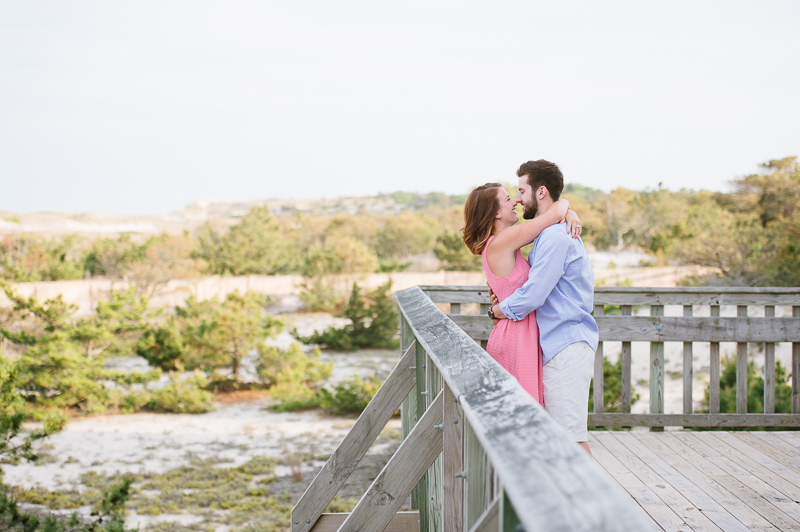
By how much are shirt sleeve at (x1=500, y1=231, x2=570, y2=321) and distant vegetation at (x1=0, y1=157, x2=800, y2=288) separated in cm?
1247

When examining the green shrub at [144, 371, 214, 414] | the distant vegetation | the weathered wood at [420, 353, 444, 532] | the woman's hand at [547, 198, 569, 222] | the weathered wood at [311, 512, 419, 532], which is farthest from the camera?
the distant vegetation

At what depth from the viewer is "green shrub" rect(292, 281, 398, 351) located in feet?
60.6

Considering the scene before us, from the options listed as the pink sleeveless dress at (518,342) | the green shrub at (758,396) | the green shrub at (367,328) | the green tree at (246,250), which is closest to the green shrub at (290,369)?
the green shrub at (367,328)

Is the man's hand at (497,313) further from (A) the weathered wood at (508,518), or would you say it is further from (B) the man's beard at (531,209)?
(A) the weathered wood at (508,518)

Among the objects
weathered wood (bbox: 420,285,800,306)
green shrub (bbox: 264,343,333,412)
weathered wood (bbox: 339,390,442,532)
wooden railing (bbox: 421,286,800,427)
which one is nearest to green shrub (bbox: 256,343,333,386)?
green shrub (bbox: 264,343,333,412)

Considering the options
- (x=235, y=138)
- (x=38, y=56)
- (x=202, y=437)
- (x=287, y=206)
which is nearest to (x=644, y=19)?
(x=202, y=437)

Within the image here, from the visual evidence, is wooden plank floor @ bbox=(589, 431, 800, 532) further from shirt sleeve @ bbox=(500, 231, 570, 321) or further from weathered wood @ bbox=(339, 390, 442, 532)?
weathered wood @ bbox=(339, 390, 442, 532)

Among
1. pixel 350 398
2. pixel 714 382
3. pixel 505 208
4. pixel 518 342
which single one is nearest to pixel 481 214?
pixel 505 208

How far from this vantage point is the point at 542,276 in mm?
2023

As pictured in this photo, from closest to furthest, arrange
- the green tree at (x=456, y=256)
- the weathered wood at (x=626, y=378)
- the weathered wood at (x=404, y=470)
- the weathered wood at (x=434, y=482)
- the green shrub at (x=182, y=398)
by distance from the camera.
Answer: the weathered wood at (x=404, y=470) < the weathered wood at (x=434, y=482) < the weathered wood at (x=626, y=378) < the green shrub at (x=182, y=398) < the green tree at (x=456, y=256)

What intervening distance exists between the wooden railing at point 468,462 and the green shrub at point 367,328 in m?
15.9

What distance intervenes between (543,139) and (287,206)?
48977 mm

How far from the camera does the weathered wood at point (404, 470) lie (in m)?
1.61

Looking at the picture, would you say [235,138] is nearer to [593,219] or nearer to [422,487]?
[593,219]
